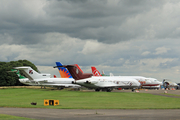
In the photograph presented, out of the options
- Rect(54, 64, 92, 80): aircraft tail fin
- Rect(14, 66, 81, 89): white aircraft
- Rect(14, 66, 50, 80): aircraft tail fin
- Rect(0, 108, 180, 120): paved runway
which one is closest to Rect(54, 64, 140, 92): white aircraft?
Rect(54, 64, 92, 80): aircraft tail fin

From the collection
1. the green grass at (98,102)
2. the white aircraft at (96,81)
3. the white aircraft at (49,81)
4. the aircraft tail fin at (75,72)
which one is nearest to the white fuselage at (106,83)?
the white aircraft at (96,81)

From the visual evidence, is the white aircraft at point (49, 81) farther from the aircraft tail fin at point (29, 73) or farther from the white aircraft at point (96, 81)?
the white aircraft at point (96, 81)

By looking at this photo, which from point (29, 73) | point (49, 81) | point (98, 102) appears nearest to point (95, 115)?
point (98, 102)

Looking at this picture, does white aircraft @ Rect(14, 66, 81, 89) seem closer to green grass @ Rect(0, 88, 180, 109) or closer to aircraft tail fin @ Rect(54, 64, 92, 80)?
aircraft tail fin @ Rect(54, 64, 92, 80)

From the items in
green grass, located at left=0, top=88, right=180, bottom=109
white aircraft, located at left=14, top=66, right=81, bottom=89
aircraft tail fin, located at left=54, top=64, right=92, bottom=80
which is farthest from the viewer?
white aircraft, located at left=14, top=66, right=81, bottom=89

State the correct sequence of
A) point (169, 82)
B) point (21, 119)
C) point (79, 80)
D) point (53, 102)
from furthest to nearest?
1. point (169, 82)
2. point (79, 80)
3. point (53, 102)
4. point (21, 119)

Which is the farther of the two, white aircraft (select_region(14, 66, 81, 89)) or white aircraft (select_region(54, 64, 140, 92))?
white aircraft (select_region(14, 66, 81, 89))

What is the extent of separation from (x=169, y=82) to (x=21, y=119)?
5426 inches

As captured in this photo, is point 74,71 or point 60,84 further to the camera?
point 60,84

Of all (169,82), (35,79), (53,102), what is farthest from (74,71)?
(169,82)

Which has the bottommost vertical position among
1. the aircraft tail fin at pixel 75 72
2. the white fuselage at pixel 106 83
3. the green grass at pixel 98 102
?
the green grass at pixel 98 102

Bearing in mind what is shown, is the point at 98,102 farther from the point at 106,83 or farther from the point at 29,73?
the point at 29,73

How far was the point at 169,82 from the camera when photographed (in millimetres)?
148000

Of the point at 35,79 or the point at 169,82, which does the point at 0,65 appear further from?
the point at 169,82
